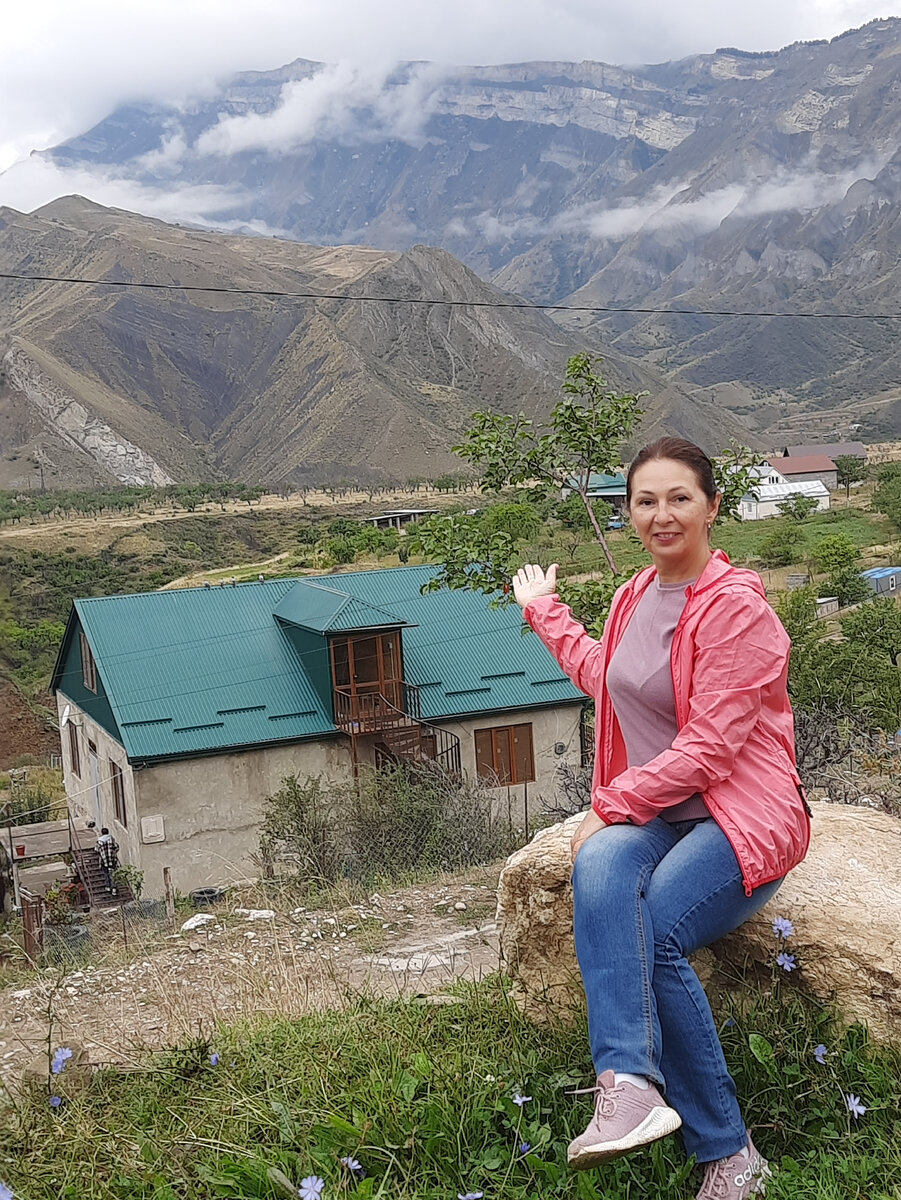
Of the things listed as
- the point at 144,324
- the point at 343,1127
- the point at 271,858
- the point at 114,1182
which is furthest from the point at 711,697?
the point at 144,324

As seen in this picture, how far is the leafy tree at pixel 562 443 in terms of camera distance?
750 centimetres

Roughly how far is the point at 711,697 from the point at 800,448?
11244 cm

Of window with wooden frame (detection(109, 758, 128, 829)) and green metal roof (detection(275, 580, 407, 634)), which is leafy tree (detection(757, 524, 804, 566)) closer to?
green metal roof (detection(275, 580, 407, 634))

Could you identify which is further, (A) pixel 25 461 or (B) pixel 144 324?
(B) pixel 144 324

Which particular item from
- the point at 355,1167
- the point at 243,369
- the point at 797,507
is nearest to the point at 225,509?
the point at 797,507

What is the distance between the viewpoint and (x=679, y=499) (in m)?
2.79

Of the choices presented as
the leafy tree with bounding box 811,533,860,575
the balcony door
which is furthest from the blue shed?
the balcony door

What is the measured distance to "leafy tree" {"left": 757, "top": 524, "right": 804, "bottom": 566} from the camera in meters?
46.2

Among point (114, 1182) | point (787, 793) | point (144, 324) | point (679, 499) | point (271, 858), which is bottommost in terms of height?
point (271, 858)

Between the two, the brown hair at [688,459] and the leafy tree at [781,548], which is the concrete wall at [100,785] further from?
the leafy tree at [781,548]

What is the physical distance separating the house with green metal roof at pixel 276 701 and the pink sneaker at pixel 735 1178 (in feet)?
43.4

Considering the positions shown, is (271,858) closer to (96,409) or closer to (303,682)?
(303,682)

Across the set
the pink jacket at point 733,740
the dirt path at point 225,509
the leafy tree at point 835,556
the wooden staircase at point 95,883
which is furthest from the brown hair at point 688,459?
the dirt path at point 225,509

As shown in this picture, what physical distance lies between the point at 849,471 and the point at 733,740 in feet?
309
